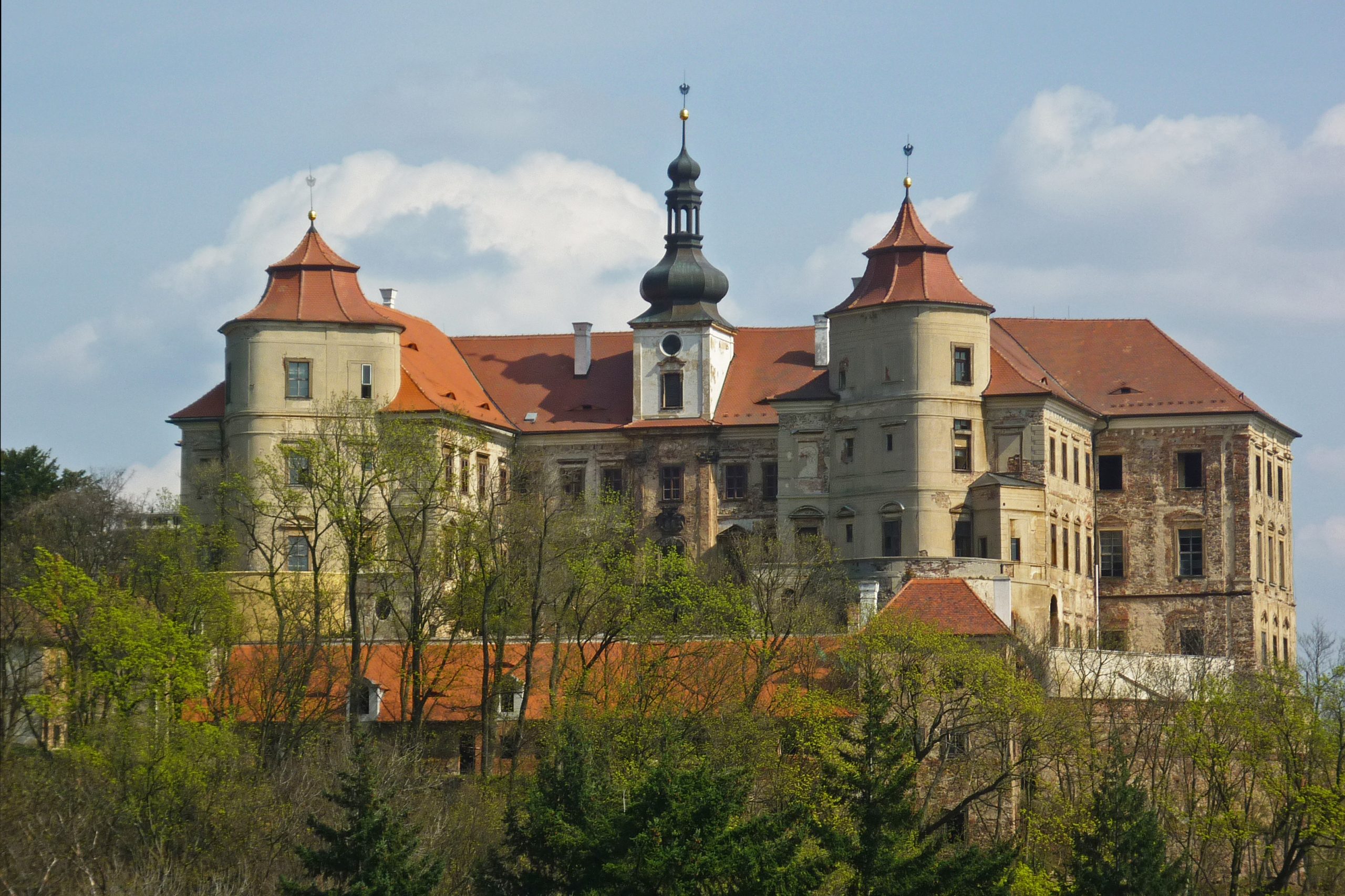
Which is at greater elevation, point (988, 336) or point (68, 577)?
point (988, 336)

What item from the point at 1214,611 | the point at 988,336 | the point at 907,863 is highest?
the point at 988,336

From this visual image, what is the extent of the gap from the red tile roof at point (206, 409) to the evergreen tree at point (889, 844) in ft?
113

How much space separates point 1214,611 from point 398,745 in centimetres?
2858

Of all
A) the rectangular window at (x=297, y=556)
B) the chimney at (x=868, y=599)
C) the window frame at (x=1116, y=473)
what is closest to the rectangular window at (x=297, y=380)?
the rectangular window at (x=297, y=556)

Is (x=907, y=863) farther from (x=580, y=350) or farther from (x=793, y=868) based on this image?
(x=580, y=350)

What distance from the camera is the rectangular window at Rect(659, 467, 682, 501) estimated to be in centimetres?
8244

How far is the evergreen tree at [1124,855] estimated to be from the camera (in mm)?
51031

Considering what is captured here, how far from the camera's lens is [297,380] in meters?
78.6

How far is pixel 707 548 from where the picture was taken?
81250 mm

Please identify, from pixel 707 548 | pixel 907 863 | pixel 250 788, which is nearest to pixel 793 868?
pixel 907 863

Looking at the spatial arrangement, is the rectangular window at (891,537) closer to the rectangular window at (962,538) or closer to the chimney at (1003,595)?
the rectangular window at (962,538)

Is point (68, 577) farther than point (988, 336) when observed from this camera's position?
No

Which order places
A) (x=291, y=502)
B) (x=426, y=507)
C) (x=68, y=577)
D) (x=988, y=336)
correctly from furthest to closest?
(x=988, y=336) < (x=291, y=502) < (x=426, y=507) < (x=68, y=577)

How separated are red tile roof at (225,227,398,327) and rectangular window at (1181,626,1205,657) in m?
24.6
